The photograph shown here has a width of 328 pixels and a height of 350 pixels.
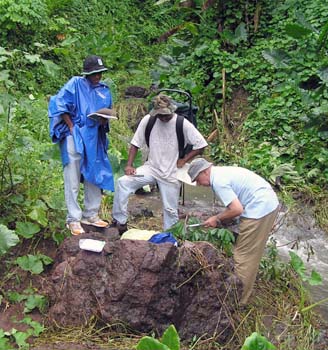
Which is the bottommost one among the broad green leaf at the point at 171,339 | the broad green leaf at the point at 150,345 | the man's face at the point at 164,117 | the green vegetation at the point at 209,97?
the green vegetation at the point at 209,97

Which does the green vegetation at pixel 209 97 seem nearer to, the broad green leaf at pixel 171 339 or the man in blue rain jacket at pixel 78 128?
the man in blue rain jacket at pixel 78 128

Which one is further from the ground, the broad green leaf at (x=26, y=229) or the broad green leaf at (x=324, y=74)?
the broad green leaf at (x=26, y=229)

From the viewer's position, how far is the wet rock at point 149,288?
17.5ft

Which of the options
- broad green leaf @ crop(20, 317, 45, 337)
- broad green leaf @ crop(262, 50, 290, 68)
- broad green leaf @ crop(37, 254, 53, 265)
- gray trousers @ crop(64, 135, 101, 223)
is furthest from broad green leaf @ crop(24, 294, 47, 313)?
broad green leaf @ crop(262, 50, 290, 68)

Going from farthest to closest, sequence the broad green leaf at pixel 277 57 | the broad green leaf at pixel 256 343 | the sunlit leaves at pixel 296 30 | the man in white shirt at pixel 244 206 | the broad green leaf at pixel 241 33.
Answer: the broad green leaf at pixel 241 33 → the broad green leaf at pixel 277 57 → the sunlit leaves at pixel 296 30 → the man in white shirt at pixel 244 206 → the broad green leaf at pixel 256 343

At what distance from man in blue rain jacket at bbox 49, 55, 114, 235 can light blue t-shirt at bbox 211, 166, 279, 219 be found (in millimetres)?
1405

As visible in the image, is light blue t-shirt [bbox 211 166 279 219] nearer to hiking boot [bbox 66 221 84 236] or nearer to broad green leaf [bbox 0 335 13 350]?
hiking boot [bbox 66 221 84 236]

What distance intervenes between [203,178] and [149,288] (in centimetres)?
105

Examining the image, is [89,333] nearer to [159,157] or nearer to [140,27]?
[159,157]

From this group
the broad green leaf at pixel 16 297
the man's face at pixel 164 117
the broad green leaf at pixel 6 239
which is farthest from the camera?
the man's face at pixel 164 117

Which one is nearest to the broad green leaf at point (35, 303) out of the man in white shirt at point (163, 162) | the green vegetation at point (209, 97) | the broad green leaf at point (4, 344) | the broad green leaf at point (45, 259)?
the green vegetation at point (209, 97)

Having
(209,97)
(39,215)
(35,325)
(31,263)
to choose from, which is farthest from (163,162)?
(209,97)

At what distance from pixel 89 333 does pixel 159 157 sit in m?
1.99

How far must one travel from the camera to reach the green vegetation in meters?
6.17
